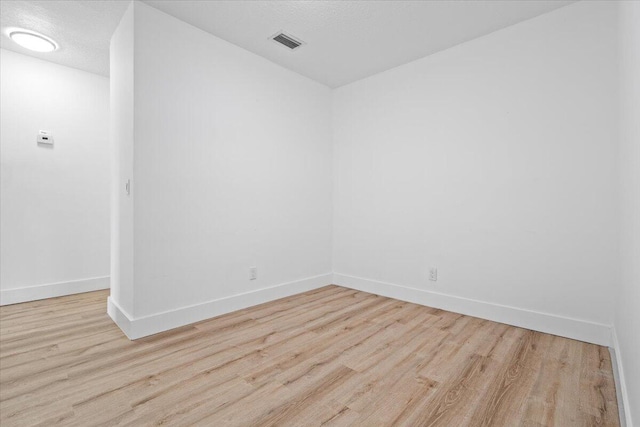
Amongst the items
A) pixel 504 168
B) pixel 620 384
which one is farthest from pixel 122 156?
pixel 620 384

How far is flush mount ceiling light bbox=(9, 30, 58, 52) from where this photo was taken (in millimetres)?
2672

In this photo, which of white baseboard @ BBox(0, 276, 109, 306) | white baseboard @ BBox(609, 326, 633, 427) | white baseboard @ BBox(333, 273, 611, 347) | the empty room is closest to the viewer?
white baseboard @ BBox(609, 326, 633, 427)

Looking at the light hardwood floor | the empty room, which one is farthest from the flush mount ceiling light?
the light hardwood floor

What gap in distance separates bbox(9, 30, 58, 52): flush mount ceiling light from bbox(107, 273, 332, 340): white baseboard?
2486 mm

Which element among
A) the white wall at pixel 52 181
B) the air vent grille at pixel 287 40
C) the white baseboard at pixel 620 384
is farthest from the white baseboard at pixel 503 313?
the white wall at pixel 52 181

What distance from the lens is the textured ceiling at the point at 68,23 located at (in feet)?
7.55

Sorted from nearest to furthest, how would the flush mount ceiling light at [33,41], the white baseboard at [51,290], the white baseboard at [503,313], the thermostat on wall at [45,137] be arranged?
the white baseboard at [503,313]
the flush mount ceiling light at [33,41]
the white baseboard at [51,290]
the thermostat on wall at [45,137]

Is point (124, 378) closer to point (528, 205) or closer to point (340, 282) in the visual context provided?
point (340, 282)

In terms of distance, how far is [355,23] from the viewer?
2.55 meters

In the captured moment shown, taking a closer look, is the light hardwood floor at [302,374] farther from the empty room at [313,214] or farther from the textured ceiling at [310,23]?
the textured ceiling at [310,23]

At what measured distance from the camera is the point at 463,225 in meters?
2.83

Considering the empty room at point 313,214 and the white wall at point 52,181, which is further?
the white wall at point 52,181

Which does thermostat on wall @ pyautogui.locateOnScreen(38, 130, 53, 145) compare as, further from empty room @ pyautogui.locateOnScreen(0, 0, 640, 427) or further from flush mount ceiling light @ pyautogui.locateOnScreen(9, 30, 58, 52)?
flush mount ceiling light @ pyautogui.locateOnScreen(9, 30, 58, 52)

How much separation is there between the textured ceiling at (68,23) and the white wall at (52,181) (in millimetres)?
379
